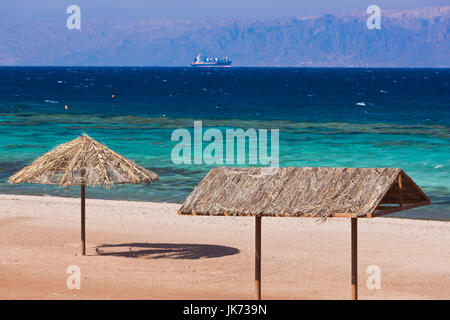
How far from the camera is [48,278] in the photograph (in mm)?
14336

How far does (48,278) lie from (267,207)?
546cm

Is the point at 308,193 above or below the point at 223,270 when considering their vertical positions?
above

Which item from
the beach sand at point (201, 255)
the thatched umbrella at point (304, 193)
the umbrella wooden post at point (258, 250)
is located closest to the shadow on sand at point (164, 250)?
the beach sand at point (201, 255)

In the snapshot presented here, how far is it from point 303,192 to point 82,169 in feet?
18.2

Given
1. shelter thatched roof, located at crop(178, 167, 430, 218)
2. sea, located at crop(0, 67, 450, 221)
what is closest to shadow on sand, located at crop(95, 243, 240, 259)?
shelter thatched roof, located at crop(178, 167, 430, 218)

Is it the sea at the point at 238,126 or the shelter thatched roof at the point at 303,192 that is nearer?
the shelter thatched roof at the point at 303,192

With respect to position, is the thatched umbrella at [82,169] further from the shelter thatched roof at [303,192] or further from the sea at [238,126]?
the sea at [238,126]

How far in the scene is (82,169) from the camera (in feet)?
49.0

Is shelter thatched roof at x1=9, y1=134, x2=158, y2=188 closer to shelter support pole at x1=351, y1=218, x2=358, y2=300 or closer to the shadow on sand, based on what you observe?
the shadow on sand

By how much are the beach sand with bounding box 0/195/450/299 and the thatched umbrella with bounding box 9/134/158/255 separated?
177cm

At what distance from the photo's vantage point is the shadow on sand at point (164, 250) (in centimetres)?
1647

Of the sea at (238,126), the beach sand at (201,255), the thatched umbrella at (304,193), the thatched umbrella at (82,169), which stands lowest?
the beach sand at (201,255)
